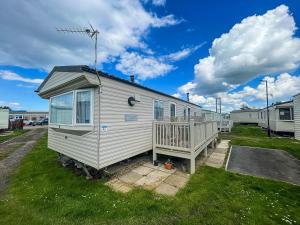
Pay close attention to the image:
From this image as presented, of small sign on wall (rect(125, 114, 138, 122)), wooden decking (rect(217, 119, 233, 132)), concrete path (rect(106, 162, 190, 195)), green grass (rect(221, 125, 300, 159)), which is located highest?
small sign on wall (rect(125, 114, 138, 122))

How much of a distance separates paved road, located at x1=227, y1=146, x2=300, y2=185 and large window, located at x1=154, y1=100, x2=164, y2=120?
4404 mm

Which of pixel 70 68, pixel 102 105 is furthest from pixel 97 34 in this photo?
pixel 102 105

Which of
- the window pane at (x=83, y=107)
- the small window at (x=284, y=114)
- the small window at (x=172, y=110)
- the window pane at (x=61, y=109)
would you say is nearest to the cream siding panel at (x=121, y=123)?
the window pane at (x=83, y=107)

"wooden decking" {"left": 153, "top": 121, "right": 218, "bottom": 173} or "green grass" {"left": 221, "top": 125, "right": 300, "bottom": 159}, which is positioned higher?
"wooden decking" {"left": 153, "top": 121, "right": 218, "bottom": 173}

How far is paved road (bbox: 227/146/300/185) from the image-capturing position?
20.0 ft

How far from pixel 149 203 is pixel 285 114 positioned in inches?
831

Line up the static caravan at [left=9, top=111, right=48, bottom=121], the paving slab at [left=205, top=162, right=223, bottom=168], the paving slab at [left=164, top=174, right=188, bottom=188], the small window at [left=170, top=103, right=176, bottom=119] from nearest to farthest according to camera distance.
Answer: the paving slab at [left=164, top=174, right=188, bottom=188], the paving slab at [left=205, top=162, right=223, bottom=168], the small window at [left=170, top=103, right=176, bottom=119], the static caravan at [left=9, top=111, right=48, bottom=121]

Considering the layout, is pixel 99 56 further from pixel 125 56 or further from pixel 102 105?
pixel 125 56

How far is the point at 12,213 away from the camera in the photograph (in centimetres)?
367

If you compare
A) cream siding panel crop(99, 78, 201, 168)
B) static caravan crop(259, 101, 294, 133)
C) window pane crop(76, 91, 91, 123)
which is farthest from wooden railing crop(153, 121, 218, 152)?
static caravan crop(259, 101, 294, 133)

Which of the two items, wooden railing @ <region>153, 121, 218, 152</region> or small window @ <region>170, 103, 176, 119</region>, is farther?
small window @ <region>170, 103, 176, 119</region>

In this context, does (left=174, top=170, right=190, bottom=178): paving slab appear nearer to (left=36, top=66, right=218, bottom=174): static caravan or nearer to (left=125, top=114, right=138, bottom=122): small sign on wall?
(left=36, top=66, right=218, bottom=174): static caravan

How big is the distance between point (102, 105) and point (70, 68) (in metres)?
1.95

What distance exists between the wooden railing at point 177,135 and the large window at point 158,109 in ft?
5.35
